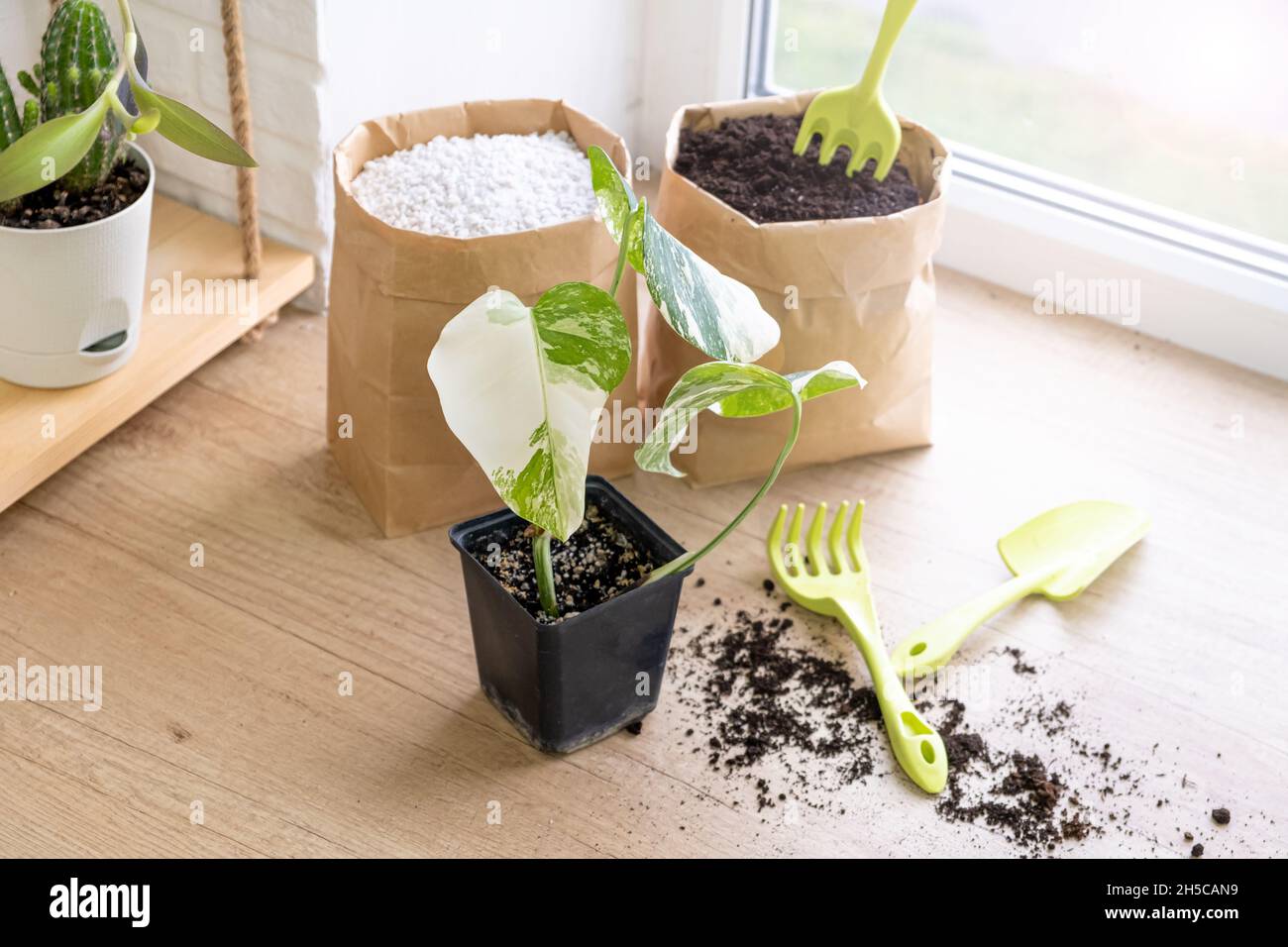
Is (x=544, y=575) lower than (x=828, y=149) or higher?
lower

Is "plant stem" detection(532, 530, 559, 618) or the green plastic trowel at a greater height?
"plant stem" detection(532, 530, 559, 618)

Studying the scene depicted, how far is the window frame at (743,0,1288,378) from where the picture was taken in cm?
155

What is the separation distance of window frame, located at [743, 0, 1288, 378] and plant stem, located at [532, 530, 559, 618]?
0.92 m

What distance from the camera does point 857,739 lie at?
112 cm

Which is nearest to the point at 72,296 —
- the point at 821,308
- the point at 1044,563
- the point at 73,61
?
the point at 73,61

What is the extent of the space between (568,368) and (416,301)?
34 centimetres

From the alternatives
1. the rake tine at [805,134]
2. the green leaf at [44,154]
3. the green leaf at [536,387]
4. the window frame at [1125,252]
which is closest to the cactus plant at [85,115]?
the green leaf at [44,154]

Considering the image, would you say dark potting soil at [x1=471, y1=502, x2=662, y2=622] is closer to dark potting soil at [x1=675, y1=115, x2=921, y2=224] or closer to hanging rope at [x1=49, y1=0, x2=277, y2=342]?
dark potting soil at [x1=675, y1=115, x2=921, y2=224]

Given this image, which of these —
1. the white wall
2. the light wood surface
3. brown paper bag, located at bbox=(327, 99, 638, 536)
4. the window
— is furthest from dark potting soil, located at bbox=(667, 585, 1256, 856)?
the white wall

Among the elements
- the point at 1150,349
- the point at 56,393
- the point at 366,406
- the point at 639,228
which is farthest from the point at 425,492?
the point at 1150,349

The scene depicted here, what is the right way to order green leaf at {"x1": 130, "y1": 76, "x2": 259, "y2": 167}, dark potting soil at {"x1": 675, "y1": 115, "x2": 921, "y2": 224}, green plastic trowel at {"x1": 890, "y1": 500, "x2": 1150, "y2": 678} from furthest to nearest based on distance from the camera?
dark potting soil at {"x1": 675, "y1": 115, "x2": 921, "y2": 224}
green plastic trowel at {"x1": 890, "y1": 500, "x2": 1150, "y2": 678}
green leaf at {"x1": 130, "y1": 76, "x2": 259, "y2": 167}

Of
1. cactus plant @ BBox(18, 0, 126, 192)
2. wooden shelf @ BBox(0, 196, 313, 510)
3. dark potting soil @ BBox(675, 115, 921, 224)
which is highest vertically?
cactus plant @ BBox(18, 0, 126, 192)

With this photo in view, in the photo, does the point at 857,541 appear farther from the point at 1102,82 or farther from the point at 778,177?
the point at 1102,82
